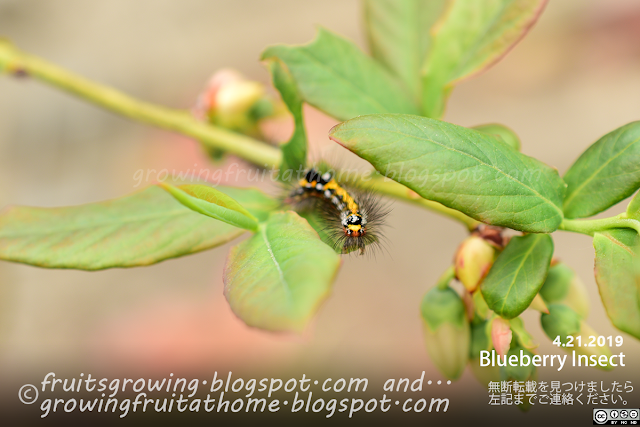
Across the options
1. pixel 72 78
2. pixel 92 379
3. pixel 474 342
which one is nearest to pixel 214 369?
pixel 92 379

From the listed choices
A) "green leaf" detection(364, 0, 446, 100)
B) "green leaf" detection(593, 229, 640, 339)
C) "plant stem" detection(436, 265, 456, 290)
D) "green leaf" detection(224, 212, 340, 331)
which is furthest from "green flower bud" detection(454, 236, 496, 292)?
"green leaf" detection(364, 0, 446, 100)

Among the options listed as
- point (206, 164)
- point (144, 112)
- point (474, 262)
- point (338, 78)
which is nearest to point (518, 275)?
point (474, 262)

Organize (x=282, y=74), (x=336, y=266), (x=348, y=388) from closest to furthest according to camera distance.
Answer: (x=336, y=266), (x=282, y=74), (x=348, y=388)

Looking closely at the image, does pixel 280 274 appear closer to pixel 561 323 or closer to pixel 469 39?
pixel 561 323

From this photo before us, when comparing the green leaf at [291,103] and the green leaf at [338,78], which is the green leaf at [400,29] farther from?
the green leaf at [291,103]

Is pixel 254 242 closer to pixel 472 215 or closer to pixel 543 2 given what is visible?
pixel 472 215

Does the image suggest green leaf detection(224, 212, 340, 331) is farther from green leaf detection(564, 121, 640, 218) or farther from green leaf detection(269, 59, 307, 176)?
green leaf detection(564, 121, 640, 218)
